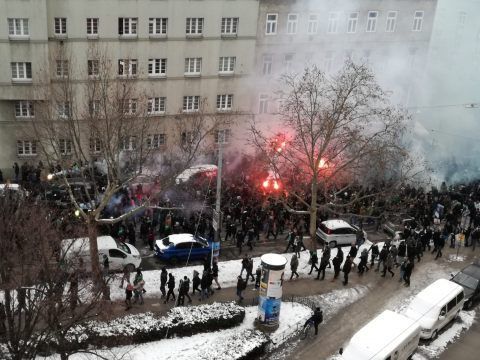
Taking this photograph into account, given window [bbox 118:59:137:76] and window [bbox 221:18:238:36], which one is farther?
window [bbox 221:18:238:36]

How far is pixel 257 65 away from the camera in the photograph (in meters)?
46.4

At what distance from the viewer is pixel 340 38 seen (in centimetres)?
4825

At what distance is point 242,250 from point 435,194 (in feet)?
47.6

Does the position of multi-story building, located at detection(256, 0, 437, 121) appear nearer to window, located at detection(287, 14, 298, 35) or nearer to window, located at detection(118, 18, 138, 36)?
window, located at detection(287, 14, 298, 35)

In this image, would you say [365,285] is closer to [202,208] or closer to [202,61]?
[202,208]

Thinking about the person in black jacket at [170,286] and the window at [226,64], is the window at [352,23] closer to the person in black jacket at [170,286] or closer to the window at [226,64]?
the window at [226,64]

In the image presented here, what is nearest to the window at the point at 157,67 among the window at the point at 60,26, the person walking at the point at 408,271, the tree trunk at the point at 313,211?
the window at the point at 60,26

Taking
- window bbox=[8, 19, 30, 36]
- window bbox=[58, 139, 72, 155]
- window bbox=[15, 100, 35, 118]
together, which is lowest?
window bbox=[58, 139, 72, 155]

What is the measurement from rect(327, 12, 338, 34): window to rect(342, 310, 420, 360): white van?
27.1 metres

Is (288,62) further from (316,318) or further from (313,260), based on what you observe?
(316,318)

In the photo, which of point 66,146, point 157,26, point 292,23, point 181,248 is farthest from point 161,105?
point 181,248

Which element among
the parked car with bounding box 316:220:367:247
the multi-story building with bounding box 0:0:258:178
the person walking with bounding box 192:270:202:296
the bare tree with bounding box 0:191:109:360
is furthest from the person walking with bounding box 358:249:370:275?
the multi-story building with bounding box 0:0:258:178

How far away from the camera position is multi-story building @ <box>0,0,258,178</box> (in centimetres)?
3869

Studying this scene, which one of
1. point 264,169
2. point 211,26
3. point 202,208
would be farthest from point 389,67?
point 202,208
